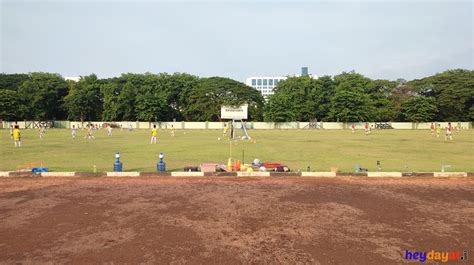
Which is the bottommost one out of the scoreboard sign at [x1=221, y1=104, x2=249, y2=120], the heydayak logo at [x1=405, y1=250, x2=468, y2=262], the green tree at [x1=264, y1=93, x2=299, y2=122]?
the heydayak logo at [x1=405, y1=250, x2=468, y2=262]

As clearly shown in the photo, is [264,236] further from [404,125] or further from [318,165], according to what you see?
[404,125]

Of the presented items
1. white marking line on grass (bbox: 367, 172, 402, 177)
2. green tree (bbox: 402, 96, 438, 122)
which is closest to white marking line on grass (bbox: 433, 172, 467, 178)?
white marking line on grass (bbox: 367, 172, 402, 177)

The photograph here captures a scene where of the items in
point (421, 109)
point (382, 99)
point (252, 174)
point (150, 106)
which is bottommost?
point (252, 174)

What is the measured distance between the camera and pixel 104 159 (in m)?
16.2

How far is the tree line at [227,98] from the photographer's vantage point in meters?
66.3

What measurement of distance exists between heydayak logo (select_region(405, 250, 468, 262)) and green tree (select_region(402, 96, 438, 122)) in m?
71.3

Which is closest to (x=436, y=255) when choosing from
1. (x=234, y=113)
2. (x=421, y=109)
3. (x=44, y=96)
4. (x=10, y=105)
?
(x=234, y=113)

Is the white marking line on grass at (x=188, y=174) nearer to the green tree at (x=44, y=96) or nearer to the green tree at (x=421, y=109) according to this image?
the green tree at (x=421, y=109)

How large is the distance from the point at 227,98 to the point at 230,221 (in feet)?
211

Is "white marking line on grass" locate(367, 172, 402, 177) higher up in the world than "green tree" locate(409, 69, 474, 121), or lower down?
lower down

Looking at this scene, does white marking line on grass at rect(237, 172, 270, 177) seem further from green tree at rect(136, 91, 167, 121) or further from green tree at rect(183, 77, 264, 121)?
green tree at rect(136, 91, 167, 121)

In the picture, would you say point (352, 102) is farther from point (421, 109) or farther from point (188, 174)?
point (188, 174)

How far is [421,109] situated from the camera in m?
65.9

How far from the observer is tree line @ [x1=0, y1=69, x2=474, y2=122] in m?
66.3
